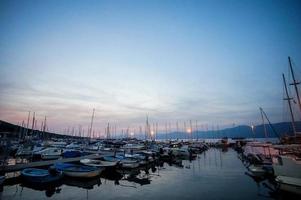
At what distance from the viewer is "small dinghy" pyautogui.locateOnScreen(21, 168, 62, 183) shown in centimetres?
1719

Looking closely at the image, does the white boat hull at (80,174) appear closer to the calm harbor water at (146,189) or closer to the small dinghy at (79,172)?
the small dinghy at (79,172)

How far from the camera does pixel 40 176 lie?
17.2 meters

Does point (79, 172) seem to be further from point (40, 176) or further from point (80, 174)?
point (40, 176)

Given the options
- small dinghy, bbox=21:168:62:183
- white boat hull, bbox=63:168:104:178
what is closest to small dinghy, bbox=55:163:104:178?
white boat hull, bbox=63:168:104:178

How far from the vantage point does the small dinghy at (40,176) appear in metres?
17.2

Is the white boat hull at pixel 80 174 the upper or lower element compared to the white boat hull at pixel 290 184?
upper

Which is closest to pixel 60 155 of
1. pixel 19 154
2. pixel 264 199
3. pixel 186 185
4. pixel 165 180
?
pixel 19 154

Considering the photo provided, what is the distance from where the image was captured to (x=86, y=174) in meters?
19.5

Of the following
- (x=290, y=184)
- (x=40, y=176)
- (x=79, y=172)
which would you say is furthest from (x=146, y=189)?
(x=290, y=184)

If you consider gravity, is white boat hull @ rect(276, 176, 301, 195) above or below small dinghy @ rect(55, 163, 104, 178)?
below

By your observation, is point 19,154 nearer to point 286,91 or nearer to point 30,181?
point 30,181

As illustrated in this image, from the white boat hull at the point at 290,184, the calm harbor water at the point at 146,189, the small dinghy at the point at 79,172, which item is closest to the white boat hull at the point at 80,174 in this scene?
the small dinghy at the point at 79,172

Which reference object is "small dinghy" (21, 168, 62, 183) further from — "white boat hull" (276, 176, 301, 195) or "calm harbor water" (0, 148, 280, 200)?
"white boat hull" (276, 176, 301, 195)

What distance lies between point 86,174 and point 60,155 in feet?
60.4
